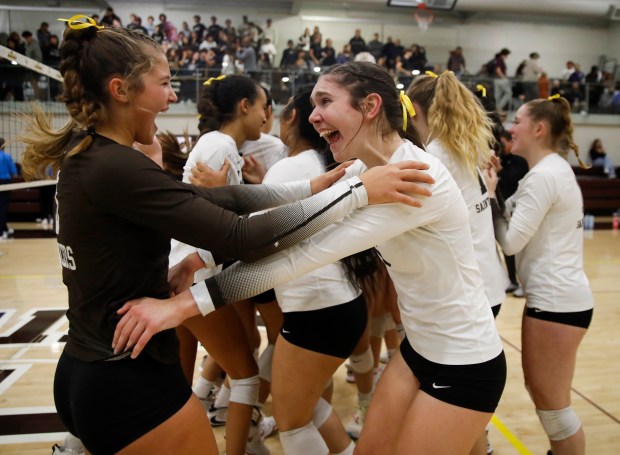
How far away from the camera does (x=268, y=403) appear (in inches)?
145

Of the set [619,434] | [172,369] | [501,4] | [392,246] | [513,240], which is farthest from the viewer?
[501,4]

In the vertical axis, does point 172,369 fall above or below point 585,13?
below

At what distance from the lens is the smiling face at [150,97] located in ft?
4.87

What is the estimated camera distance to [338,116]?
1.74 meters

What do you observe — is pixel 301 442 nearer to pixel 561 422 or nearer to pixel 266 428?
pixel 266 428

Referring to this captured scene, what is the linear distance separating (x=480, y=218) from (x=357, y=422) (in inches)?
61.6

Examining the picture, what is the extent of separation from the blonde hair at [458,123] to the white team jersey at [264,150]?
4.59ft

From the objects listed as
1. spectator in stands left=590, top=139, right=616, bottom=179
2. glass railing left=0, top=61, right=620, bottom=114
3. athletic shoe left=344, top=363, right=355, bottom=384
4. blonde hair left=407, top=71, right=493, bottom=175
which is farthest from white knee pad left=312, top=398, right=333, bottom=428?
spectator in stands left=590, top=139, right=616, bottom=179

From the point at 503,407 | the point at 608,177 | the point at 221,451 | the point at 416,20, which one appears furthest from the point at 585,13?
the point at 221,451

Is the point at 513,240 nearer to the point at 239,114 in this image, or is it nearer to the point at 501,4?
the point at 239,114

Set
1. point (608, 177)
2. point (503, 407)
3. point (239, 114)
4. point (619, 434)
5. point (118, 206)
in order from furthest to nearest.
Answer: point (608, 177), point (503, 407), point (619, 434), point (239, 114), point (118, 206)

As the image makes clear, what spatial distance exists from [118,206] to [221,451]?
85.7 inches

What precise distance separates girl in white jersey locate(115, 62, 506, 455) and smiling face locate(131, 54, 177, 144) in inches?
19.5

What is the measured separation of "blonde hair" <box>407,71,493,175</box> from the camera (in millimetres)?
2396
